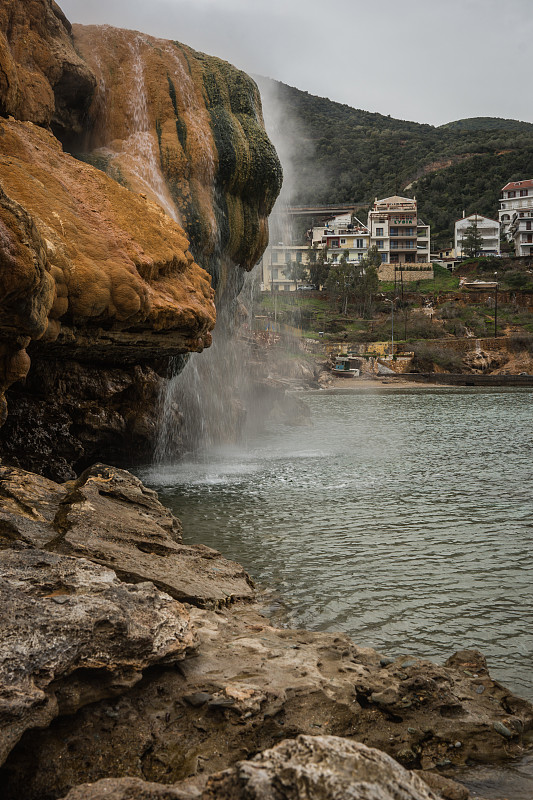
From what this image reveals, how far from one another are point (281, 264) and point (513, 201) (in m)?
50.3

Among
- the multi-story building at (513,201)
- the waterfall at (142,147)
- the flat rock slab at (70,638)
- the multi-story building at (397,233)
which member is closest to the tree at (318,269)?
the multi-story building at (397,233)

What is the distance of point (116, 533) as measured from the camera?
29.1 feet

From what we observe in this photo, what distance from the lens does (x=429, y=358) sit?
85438 mm

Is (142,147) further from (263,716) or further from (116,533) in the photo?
(263,716)

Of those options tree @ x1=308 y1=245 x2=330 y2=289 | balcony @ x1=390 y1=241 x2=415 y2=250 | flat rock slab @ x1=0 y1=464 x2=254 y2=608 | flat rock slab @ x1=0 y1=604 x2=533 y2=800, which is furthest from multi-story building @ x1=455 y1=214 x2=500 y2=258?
flat rock slab @ x1=0 y1=604 x2=533 y2=800

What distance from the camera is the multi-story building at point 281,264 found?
120 meters

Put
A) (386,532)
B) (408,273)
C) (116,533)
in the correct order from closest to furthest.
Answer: (116,533)
(386,532)
(408,273)

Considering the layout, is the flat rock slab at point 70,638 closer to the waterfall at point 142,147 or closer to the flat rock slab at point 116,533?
the flat rock slab at point 116,533

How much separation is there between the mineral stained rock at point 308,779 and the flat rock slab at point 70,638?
0.86 metres

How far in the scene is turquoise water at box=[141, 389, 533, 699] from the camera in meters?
8.27

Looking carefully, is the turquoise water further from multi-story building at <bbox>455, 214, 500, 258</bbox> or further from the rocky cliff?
multi-story building at <bbox>455, 214, 500, 258</bbox>

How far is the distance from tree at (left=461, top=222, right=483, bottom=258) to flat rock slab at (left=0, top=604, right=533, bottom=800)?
129932 mm

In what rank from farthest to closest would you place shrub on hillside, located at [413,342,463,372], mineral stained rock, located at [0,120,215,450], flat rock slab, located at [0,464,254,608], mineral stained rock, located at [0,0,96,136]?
1. shrub on hillside, located at [413,342,463,372]
2. mineral stained rock, located at [0,0,96,136]
3. mineral stained rock, located at [0,120,215,450]
4. flat rock slab, located at [0,464,254,608]

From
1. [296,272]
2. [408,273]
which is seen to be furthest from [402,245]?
Answer: [296,272]
